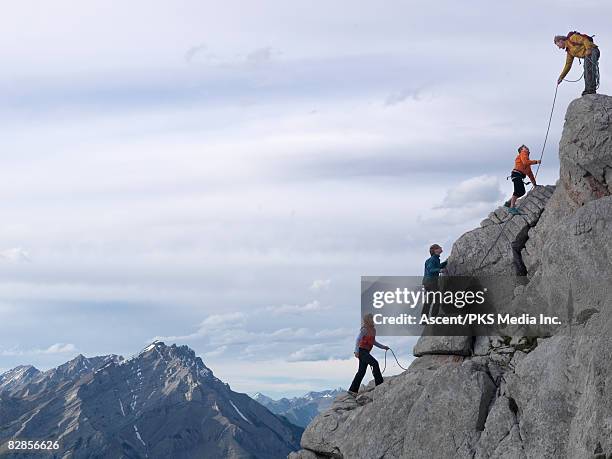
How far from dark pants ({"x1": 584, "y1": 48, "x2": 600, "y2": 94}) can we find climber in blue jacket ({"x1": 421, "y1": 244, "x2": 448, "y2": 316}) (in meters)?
12.2

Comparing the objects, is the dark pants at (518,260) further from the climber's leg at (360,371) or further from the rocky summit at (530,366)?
the climber's leg at (360,371)

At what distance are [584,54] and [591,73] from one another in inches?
46.3

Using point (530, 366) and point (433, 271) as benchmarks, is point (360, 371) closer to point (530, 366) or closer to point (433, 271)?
point (433, 271)

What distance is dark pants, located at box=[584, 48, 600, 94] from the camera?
44.4 metres

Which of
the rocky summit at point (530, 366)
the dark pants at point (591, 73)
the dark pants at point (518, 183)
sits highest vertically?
the dark pants at point (591, 73)

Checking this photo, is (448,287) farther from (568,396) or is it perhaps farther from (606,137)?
(568,396)

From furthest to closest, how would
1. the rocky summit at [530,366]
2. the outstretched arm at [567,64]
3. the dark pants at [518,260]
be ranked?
the outstretched arm at [567,64] → the dark pants at [518,260] → the rocky summit at [530,366]

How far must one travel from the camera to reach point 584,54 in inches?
1766

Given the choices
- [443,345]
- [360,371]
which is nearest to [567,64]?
[443,345]

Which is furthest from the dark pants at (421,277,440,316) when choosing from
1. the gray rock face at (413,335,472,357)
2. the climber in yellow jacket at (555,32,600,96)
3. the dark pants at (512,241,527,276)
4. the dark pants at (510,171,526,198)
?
the climber in yellow jacket at (555,32,600,96)

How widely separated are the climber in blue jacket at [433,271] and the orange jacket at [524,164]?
6.69 m

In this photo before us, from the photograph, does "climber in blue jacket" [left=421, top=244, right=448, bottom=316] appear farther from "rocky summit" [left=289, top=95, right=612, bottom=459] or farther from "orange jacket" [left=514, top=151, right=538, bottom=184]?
"orange jacket" [left=514, top=151, right=538, bottom=184]

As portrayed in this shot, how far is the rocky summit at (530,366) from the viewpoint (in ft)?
98.4

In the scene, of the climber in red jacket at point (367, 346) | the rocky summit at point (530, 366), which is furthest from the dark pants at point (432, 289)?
the climber in red jacket at point (367, 346)
